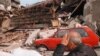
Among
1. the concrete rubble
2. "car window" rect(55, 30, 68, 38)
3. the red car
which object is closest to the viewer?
the red car

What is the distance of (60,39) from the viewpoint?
1855cm

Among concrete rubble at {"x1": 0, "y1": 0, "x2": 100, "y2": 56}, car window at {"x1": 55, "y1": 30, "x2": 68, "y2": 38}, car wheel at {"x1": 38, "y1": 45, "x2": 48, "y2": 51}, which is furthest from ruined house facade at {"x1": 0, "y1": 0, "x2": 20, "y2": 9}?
car window at {"x1": 55, "y1": 30, "x2": 68, "y2": 38}

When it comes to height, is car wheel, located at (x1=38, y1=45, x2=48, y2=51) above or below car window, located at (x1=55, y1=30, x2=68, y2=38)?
below

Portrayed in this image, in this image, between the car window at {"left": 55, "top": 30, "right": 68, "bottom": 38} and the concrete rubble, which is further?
the concrete rubble

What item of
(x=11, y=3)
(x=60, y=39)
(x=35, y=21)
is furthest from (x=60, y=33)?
(x=11, y=3)

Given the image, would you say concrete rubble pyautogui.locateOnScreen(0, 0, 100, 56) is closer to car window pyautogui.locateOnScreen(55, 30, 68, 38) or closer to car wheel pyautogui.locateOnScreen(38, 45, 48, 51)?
car wheel pyautogui.locateOnScreen(38, 45, 48, 51)

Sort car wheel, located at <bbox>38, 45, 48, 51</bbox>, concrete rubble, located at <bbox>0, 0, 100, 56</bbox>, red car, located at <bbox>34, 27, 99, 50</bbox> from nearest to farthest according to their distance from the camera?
red car, located at <bbox>34, 27, 99, 50</bbox>
car wheel, located at <bbox>38, 45, 48, 51</bbox>
concrete rubble, located at <bbox>0, 0, 100, 56</bbox>

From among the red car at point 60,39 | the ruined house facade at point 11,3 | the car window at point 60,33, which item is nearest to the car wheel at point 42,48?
the red car at point 60,39

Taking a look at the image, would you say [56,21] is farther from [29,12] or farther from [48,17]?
[29,12]

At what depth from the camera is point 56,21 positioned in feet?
106

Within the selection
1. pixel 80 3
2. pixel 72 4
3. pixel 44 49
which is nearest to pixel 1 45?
pixel 44 49

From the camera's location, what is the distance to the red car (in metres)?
18.2

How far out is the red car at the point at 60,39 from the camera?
1816cm

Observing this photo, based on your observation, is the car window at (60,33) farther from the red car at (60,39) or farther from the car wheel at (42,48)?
the car wheel at (42,48)
